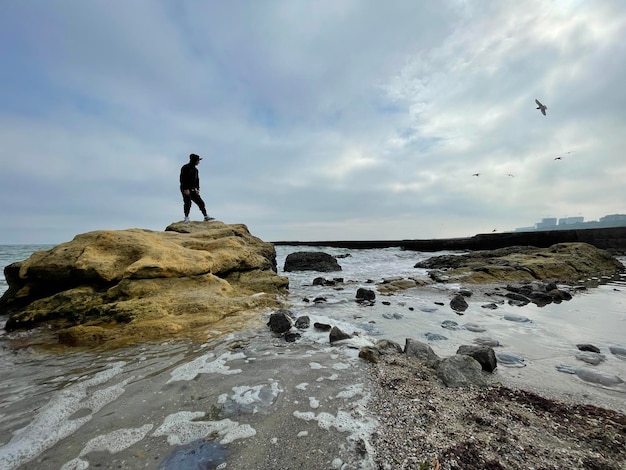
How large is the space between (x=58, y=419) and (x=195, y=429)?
Result: 137cm

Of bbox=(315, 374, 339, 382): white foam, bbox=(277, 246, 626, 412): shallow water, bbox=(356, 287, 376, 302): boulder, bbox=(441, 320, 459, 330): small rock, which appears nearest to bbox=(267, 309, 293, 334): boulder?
bbox=(277, 246, 626, 412): shallow water

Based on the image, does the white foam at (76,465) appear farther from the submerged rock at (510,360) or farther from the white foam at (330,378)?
the submerged rock at (510,360)

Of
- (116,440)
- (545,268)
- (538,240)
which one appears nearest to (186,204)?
(116,440)

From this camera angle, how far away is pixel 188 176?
11305 millimetres

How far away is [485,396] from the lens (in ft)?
9.41

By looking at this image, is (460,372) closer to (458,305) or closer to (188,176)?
(458,305)

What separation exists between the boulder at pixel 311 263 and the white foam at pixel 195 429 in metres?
14.8

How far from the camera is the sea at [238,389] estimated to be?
7.23 ft

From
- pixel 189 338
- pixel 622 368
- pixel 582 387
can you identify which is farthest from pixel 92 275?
pixel 622 368

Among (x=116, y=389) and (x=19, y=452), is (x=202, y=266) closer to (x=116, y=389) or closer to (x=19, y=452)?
(x=116, y=389)

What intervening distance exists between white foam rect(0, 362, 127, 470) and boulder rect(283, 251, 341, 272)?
1425cm

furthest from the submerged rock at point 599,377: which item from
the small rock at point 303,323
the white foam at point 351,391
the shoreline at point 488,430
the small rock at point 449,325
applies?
the small rock at point 303,323

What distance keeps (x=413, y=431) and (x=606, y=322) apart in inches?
237

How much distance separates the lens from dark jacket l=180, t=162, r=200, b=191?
11273 millimetres
